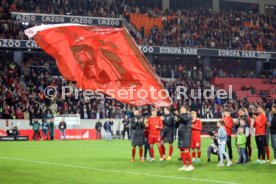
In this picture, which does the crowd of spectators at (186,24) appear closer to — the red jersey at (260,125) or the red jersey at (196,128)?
the red jersey at (196,128)

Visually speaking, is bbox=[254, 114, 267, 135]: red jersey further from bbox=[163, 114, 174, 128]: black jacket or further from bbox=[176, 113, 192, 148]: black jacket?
bbox=[163, 114, 174, 128]: black jacket

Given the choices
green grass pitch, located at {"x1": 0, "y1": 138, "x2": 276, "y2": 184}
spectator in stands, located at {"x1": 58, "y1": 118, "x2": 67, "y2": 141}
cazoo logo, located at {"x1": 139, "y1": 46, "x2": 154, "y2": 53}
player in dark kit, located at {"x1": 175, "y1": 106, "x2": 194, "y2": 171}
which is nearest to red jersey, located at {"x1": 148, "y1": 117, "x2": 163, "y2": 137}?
green grass pitch, located at {"x1": 0, "y1": 138, "x2": 276, "y2": 184}

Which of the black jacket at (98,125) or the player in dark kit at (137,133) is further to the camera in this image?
the black jacket at (98,125)

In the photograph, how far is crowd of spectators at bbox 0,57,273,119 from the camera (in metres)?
45.7

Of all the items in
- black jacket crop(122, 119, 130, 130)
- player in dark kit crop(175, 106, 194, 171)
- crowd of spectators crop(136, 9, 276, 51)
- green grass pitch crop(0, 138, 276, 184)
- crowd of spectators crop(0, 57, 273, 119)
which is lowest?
green grass pitch crop(0, 138, 276, 184)

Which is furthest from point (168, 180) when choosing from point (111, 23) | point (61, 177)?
point (111, 23)

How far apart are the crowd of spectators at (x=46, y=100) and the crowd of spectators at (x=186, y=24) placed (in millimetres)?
3358

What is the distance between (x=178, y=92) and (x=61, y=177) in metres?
36.3

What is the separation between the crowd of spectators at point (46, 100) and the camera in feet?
150

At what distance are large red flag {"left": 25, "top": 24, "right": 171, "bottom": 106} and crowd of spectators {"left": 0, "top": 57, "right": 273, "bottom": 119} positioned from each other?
2128cm

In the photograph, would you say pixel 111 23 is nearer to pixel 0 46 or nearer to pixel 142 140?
pixel 0 46

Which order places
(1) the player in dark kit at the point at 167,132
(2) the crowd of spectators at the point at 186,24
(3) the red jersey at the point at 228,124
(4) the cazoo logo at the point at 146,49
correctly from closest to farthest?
(3) the red jersey at the point at 228,124
(1) the player in dark kit at the point at 167,132
(2) the crowd of spectators at the point at 186,24
(4) the cazoo logo at the point at 146,49

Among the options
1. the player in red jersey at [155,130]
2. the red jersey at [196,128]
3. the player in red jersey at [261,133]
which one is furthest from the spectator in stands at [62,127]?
the player in red jersey at [261,133]

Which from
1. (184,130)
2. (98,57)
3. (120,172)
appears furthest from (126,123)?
(120,172)
